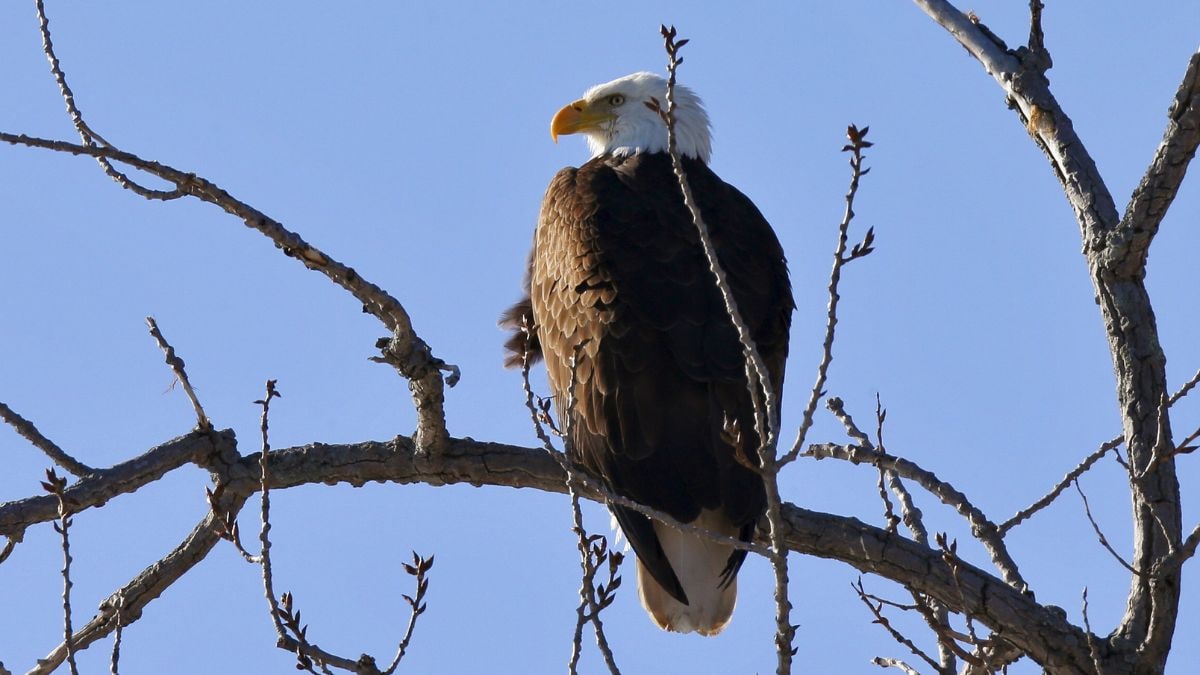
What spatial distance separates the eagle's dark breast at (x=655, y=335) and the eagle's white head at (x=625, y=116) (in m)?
0.97

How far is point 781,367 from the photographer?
5.49 m

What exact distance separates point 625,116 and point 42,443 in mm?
3338

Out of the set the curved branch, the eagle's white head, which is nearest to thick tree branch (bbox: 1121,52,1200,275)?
the curved branch

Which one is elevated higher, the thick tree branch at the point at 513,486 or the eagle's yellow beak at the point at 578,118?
the eagle's yellow beak at the point at 578,118

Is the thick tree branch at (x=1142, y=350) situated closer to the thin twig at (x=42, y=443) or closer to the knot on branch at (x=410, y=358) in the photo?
the knot on branch at (x=410, y=358)

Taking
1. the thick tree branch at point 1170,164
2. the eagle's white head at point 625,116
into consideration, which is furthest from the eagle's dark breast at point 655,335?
the thick tree branch at point 1170,164

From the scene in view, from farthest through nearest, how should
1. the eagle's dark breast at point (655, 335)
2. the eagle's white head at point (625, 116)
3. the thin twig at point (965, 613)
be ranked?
the eagle's white head at point (625, 116)
the eagle's dark breast at point (655, 335)
the thin twig at point (965, 613)

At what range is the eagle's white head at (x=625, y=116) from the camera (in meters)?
6.95

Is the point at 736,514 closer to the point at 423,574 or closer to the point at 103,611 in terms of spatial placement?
the point at 423,574

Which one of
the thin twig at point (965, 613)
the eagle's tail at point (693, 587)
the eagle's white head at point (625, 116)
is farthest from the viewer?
the eagle's white head at point (625, 116)

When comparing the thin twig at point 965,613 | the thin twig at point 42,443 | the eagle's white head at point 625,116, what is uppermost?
the eagle's white head at point 625,116

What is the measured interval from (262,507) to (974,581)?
1.98 metres

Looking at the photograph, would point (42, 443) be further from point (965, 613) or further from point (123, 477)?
point (965, 613)

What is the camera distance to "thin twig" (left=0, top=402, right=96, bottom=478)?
13.7 ft
